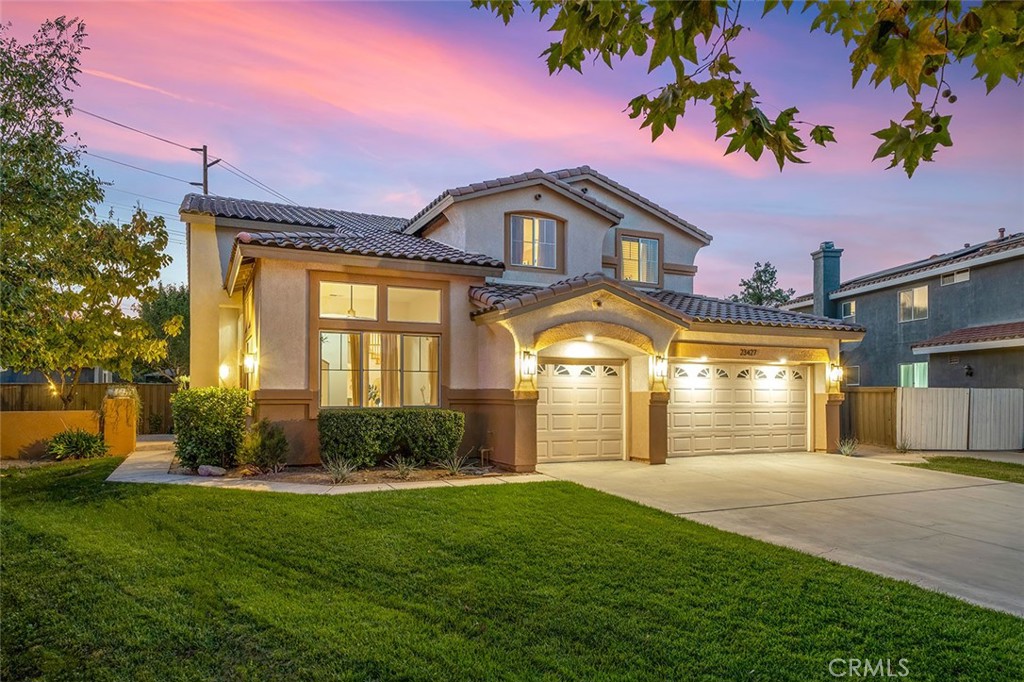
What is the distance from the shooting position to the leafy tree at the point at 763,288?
39219 mm

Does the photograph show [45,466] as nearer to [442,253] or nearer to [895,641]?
[442,253]

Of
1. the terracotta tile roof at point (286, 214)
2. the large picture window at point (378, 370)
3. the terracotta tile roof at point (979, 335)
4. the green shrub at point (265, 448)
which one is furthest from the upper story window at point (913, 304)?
the green shrub at point (265, 448)

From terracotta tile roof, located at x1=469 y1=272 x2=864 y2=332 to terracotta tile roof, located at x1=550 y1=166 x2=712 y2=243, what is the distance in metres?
1.86

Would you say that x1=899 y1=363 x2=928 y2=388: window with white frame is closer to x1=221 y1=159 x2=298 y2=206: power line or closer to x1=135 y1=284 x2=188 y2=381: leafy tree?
x1=221 y1=159 x2=298 y2=206: power line

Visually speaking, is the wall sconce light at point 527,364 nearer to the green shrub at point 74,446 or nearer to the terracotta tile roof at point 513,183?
the terracotta tile roof at point 513,183

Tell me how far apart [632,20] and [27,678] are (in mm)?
5392

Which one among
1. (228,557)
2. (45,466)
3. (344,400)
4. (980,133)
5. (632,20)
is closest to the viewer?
(632,20)

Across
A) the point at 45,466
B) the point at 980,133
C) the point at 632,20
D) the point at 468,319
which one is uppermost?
the point at 980,133

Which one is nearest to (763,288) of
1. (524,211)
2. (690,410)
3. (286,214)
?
(690,410)

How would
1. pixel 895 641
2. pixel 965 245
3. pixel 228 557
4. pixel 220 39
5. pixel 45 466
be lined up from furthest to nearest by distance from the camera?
1. pixel 965 245
2. pixel 45 466
3. pixel 220 39
4. pixel 228 557
5. pixel 895 641

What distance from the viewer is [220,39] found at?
8.83 metres

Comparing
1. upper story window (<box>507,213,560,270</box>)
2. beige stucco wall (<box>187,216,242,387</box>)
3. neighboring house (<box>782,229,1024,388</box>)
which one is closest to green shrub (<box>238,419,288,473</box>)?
beige stucco wall (<box>187,216,242,387</box>)

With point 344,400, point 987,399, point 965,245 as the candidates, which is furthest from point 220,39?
point 965,245

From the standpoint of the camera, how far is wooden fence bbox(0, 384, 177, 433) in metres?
20.1
